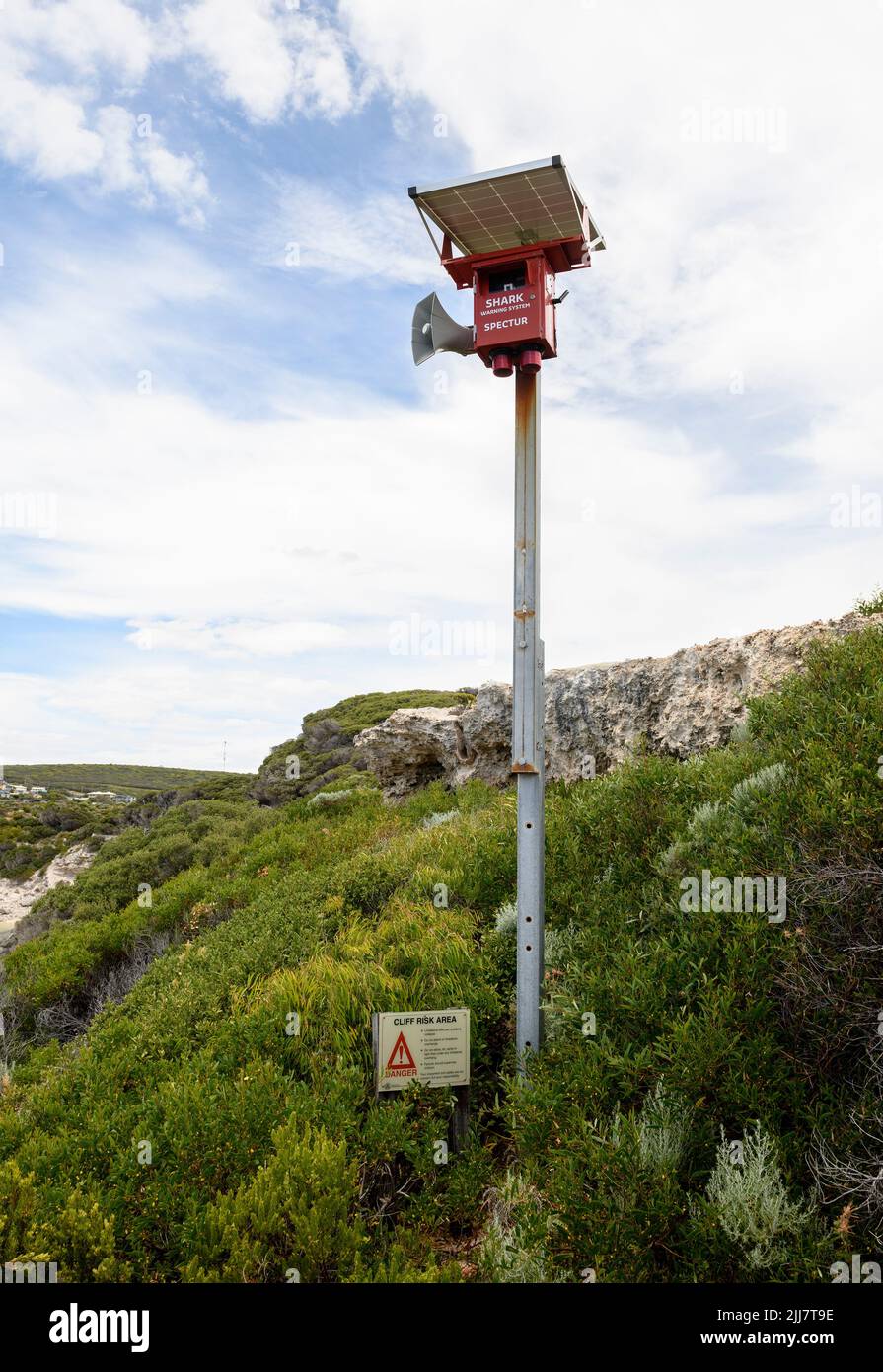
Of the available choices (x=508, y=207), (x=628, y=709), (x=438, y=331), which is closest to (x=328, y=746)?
(x=628, y=709)

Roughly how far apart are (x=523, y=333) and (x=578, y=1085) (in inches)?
165

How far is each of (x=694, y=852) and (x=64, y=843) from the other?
102 feet

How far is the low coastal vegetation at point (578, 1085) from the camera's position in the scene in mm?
3568

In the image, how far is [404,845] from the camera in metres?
9.63

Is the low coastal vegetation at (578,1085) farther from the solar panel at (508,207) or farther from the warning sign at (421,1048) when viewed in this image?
the solar panel at (508,207)

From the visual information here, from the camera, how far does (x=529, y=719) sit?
5145 millimetres

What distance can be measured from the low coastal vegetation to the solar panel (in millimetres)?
3412

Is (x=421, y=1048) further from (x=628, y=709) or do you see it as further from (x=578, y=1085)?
(x=628, y=709)

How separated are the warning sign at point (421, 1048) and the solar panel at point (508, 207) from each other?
4603 millimetres

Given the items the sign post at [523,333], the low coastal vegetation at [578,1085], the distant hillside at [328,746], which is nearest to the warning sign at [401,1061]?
the low coastal vegetation at [578,1085]

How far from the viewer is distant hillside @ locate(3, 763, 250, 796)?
7099 cm

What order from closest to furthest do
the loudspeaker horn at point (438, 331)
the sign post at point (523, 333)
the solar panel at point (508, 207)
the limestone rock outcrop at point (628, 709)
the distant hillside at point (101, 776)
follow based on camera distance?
the solar panel at point (508, 207) → the sign post at point (523, 333) → the loudspeaker horn at point (438, 331) → the limestone rock outcrop at point (628, 709) → the distant hillside at point (101, 776)
